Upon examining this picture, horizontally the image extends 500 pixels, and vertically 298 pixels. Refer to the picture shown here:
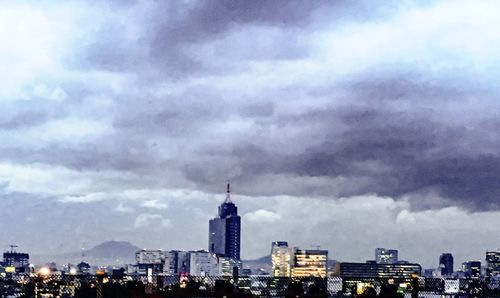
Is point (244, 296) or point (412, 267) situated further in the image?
point (412, 267)

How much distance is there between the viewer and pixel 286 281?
1110 inches

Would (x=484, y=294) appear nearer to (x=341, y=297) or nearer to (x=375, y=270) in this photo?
(x=341, y=297)

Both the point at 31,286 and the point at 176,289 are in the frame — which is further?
the point at 176,289

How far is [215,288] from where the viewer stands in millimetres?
27844

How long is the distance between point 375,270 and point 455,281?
529 feet

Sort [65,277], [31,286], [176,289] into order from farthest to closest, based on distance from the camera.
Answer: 1. [176,289]
2. [31,286]
3. [65,277]

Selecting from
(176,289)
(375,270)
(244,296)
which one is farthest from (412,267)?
(244,296)

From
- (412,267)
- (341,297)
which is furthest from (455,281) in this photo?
(412,267)

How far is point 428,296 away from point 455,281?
2.74 metres

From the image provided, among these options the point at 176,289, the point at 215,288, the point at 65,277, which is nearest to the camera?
the point at 215,288

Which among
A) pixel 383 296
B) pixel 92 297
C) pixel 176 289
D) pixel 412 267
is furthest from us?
pixel 412 267

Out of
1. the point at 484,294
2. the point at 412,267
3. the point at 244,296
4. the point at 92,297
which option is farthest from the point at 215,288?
the point at 412,267

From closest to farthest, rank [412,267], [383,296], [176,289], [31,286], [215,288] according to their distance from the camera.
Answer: [383,296] < [215,288] < [31,286] < [176,289] < [412,267]

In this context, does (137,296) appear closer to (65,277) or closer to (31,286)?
(65,277)
